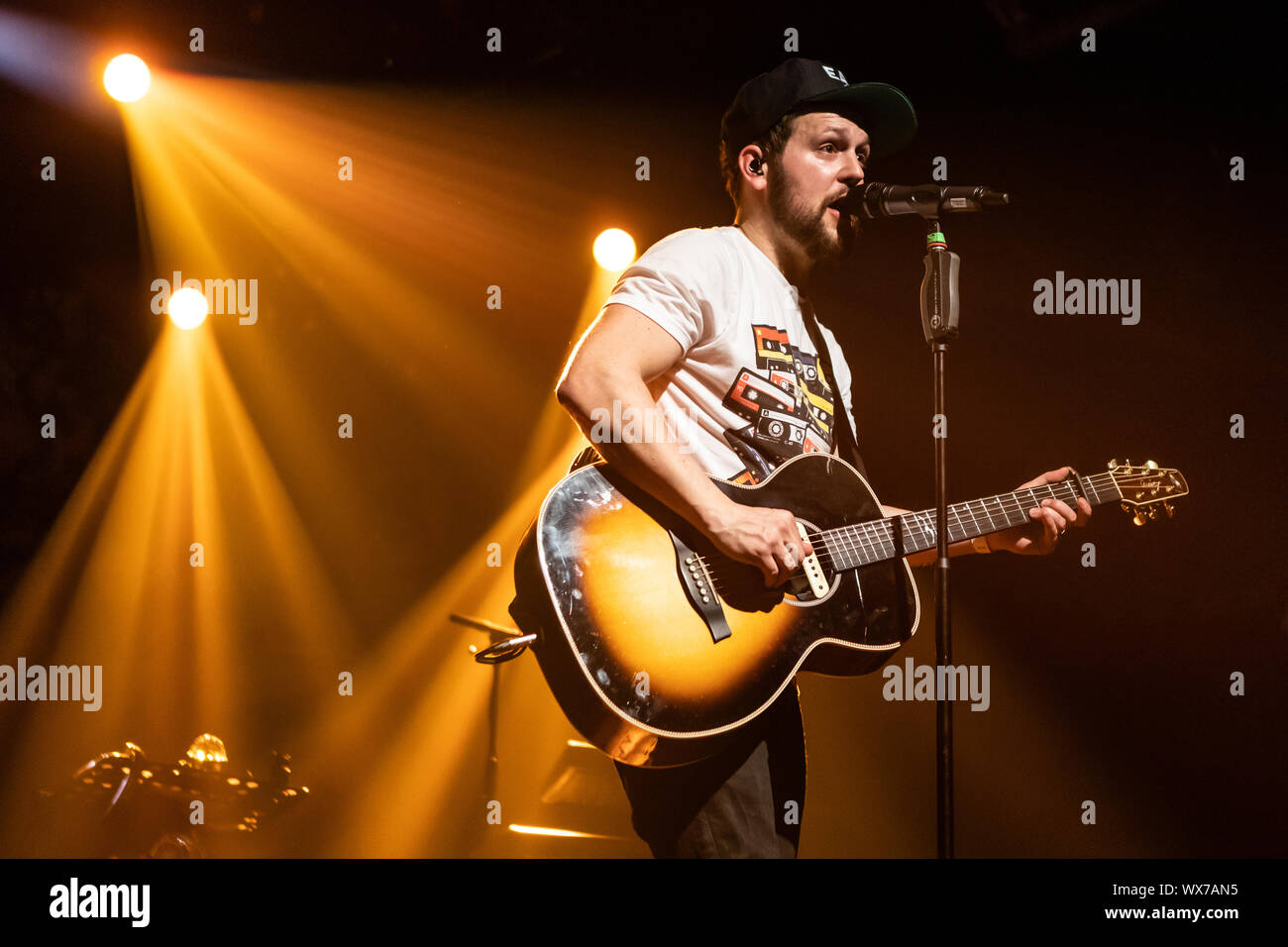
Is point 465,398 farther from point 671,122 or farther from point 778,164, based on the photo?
point 778,164

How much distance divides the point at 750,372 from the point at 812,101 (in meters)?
0.93

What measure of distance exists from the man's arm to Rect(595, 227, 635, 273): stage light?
3154 mm

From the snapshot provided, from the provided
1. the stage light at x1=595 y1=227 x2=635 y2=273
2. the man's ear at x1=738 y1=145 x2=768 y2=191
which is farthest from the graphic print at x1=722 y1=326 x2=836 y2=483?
the stage light at x1=595 y1=227 x2=635 y2=273

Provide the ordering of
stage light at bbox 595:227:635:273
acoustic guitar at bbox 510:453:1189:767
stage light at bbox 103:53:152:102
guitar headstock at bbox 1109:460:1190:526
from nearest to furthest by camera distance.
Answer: acoustic guitar at bbox 510:453:1189:767, guitar headstock at bbox 1109:460:1190:526, stage light at bbox 103:53:152:102, stage light at bbox 595:227:635:273

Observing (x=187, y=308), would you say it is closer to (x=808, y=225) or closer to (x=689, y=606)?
(x=808, y=225)

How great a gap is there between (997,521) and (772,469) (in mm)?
788

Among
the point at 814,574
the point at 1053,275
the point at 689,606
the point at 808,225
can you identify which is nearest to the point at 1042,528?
the point at 814,574

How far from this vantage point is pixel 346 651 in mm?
5633

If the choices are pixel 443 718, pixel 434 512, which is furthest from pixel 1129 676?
pixel 434 512

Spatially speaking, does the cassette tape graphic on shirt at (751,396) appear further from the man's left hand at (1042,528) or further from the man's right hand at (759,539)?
the man's left hand at (1042,528)

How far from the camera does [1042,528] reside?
2.64 meters

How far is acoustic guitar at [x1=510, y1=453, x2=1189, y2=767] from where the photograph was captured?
74.0 inches

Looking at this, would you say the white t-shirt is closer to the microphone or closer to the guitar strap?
the guitar strap

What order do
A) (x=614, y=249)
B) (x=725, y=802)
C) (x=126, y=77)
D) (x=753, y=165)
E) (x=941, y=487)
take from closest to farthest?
(x=725, y=802) → (x=941, y=487) → (x=753, y=165) → (x=126, y=77) → (x=614, y=249)
